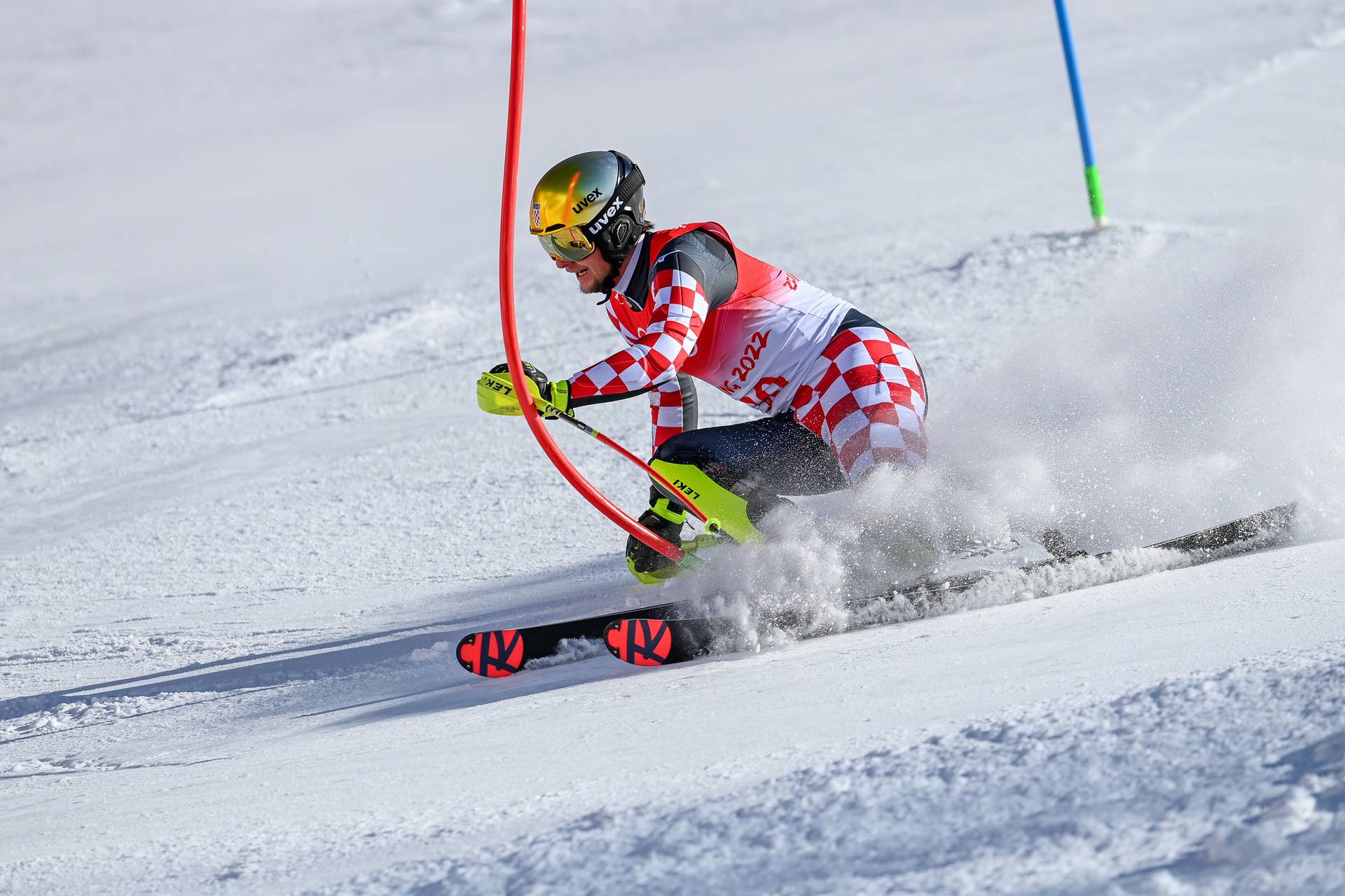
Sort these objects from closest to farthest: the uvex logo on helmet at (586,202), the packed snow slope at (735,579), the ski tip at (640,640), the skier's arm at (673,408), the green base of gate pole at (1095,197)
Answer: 1. the packed snow slope at (735,579)
2. the ski tip at (640,640)
3. the uvex logo on helmet at (586,202)
4. the skier's arm at (673,408)
5. the green base of gate pole at (1095,197)

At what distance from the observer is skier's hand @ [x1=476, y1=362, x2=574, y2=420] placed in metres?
4.00

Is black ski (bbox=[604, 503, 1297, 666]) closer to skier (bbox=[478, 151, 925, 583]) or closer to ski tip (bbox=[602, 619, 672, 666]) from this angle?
ski tip (bbox=[602, 619, 672, 666])

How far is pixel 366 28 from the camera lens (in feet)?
102

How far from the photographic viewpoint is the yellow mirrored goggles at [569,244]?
4273 millimetres

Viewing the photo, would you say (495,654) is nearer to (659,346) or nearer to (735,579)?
(735,579)

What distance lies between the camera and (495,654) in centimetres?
409

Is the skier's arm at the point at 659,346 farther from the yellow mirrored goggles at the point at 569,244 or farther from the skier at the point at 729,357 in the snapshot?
the yellow mirrored goggles at the point at 569,244

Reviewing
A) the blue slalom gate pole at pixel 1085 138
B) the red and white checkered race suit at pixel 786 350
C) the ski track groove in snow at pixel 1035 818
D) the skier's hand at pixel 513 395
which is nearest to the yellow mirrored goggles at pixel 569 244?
the red and white checkered race suit at pixel 786 350

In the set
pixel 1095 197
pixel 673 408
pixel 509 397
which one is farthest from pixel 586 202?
pixel 1095 197

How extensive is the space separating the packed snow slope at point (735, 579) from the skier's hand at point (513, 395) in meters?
0.73

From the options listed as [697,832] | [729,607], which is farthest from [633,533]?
[697,832]

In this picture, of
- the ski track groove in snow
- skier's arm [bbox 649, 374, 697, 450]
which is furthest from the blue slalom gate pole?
the ski track groove in snow

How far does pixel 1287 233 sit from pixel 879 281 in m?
4.95

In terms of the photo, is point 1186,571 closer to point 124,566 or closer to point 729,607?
point 729,607
